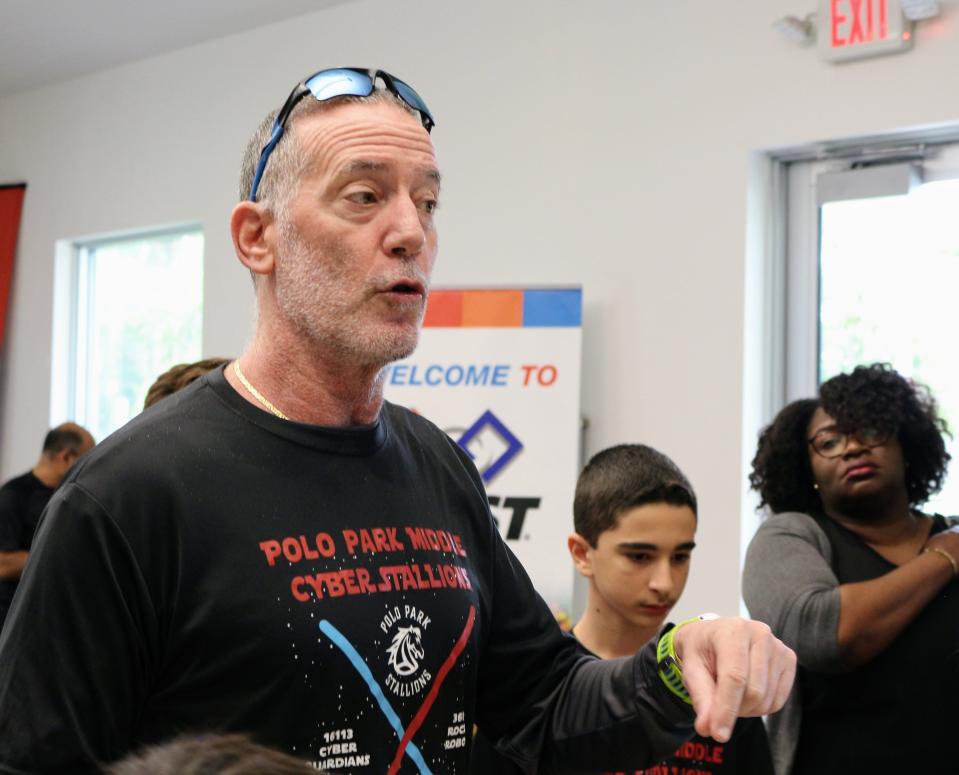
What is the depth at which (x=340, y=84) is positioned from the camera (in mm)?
1365

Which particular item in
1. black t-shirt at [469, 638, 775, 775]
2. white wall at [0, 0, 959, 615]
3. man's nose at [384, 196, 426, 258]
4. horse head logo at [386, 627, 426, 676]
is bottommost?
black t-shirt at [469, 638, 775, 775]

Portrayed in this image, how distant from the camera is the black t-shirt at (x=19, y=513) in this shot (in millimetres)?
3582

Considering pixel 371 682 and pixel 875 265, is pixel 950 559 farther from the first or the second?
pixel 875 265

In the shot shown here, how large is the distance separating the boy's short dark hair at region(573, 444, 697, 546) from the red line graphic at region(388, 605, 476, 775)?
988 mm

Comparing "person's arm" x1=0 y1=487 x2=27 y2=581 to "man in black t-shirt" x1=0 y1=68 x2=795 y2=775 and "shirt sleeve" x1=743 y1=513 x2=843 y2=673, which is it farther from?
"man in black t-shirt" x1=0 y1=68 x2=795 y2=775

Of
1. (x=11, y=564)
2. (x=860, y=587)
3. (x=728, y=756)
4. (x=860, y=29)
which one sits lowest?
(x=728, y=756)

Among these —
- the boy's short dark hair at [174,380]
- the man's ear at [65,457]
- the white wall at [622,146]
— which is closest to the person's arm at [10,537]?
the man's ear at [65,457]

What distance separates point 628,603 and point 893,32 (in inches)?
83.1

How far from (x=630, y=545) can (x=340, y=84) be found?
3.81 ft

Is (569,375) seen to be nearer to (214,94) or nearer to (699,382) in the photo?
(699,382)

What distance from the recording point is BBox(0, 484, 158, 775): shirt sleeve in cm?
106

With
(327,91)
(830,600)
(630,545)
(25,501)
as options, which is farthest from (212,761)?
(25,501)

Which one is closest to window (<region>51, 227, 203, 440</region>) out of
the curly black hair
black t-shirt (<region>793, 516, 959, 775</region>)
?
the curly black hair

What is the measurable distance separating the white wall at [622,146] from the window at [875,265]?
170 mm
